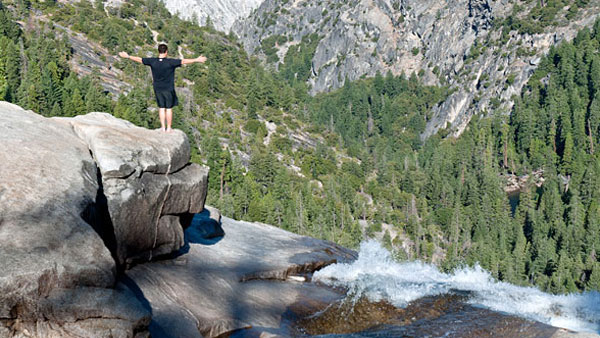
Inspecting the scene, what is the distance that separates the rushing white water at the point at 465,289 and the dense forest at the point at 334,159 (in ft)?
185

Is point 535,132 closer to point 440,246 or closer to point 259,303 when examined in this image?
point 440,246

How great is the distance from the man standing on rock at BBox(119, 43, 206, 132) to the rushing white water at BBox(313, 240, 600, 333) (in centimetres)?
799

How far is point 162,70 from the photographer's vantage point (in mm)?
17500

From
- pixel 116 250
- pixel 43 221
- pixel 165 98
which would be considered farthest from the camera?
pixel 165 98

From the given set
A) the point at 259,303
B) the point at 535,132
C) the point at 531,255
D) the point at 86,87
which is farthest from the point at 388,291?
the point at 535,132

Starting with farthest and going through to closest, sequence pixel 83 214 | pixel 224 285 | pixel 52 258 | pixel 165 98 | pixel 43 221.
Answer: pixel 165 98 < pixel 224 285 < pixel 83 214 < pixel 43 221 < pixel 52 258

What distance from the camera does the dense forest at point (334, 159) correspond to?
98.9 metres

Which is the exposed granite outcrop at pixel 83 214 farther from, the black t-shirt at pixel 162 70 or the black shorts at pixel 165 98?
the black t-shirt at pixel 162 70

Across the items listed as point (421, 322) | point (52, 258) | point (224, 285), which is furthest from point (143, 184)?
point (421, 322)

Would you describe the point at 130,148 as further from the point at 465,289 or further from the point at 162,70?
the point at 465,289

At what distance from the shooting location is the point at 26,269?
30.9 ft

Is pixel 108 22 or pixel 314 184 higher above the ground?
pixel 108 22

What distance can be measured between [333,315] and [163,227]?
19.0 feet

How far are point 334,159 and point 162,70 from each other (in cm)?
13562
